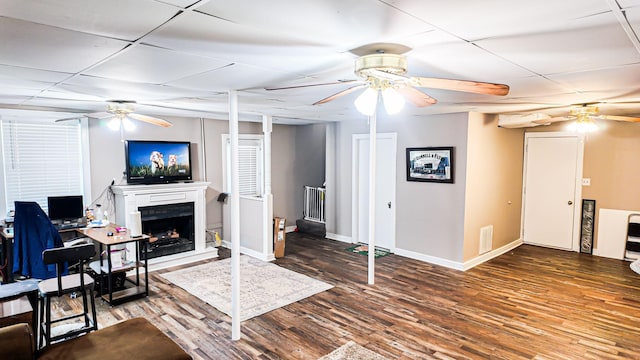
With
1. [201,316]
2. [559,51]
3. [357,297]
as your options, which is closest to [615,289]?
[357,297]

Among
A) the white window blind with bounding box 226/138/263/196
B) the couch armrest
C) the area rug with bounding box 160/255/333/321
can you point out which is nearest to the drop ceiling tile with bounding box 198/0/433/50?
the couch armrest

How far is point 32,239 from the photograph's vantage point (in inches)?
166

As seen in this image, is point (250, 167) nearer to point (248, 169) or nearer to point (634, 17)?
point (248, 169)

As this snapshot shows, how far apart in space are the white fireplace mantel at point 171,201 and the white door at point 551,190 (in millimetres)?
6069

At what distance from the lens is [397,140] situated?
6.29 m

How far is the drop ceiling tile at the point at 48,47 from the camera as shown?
1.83m

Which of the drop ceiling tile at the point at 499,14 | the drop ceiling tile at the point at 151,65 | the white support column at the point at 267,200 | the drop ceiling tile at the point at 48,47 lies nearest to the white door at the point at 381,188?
the white support column at the point at 267,200

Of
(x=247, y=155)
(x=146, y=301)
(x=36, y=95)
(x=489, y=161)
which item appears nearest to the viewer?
(x=36, y=95)

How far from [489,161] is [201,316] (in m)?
4.88

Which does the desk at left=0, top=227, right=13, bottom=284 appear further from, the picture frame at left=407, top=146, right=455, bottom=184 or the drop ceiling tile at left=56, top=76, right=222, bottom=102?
the picture frame at left=407, top=146, right=455, bottom=184

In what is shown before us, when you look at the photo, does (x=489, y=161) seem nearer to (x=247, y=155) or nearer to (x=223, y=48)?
(x=247, y=155)

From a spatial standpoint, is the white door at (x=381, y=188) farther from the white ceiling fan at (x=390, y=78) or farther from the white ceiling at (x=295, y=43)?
the white ceiling fan at (x=390, y=78)

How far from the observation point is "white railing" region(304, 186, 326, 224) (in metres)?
8.05

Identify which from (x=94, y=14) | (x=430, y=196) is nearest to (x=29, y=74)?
(x=94, y=14)
